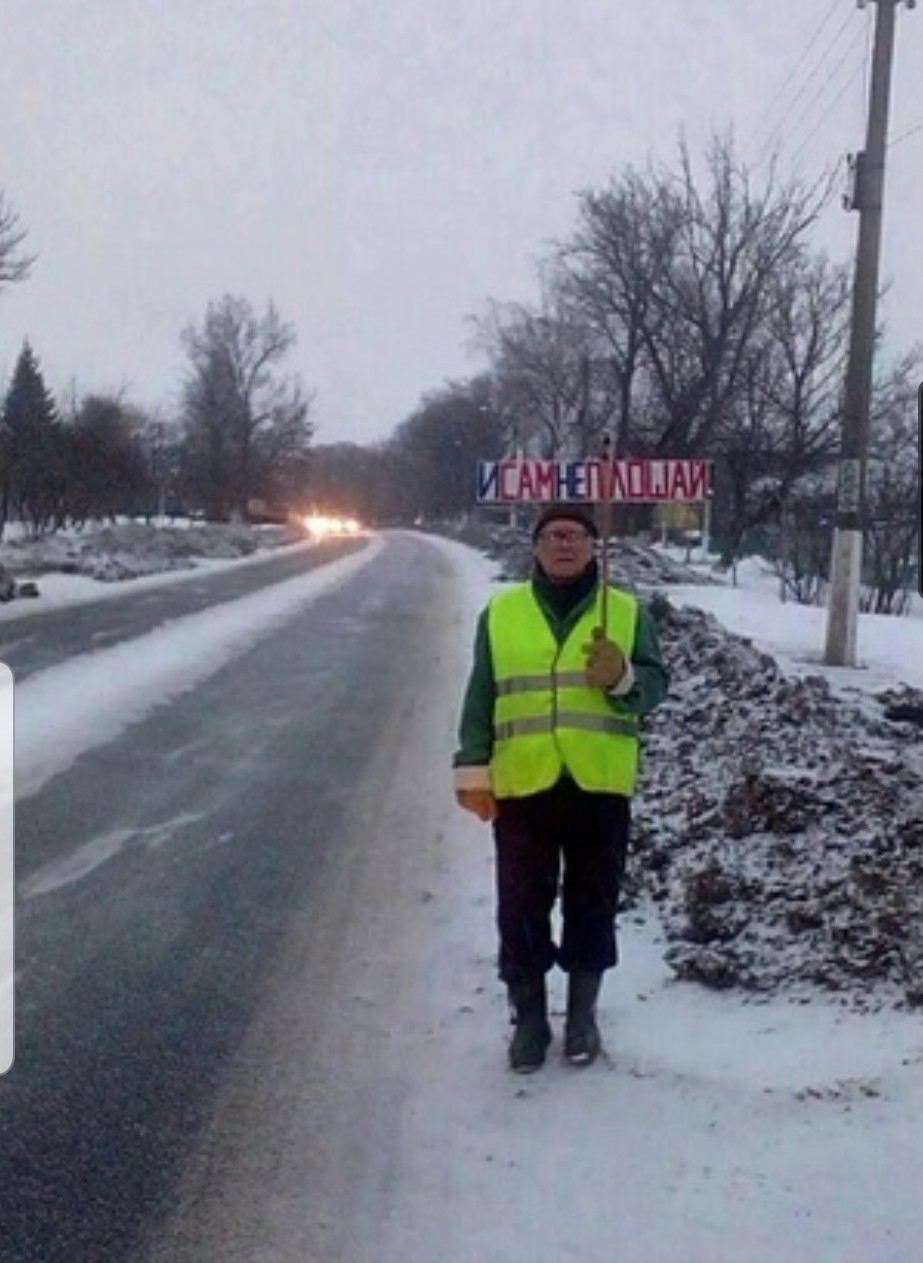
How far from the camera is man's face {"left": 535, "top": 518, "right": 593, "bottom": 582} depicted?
15.9 feet

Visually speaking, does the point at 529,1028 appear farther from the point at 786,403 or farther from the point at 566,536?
the point at 786,403

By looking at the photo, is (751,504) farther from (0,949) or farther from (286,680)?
(0,949)

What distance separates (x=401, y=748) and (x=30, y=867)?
432 centimetres

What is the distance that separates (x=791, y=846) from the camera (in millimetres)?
6547

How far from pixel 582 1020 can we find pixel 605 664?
47.3 inches

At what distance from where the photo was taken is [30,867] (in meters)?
7.57

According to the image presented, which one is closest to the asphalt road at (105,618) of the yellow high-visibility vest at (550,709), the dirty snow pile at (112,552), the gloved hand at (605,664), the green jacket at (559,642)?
the dirty snow pile at (112,552)

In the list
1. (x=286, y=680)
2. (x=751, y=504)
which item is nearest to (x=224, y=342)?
(x=751, y=504)

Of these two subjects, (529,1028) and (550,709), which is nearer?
(550,709)

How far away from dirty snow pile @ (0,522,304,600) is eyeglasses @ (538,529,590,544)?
2260 cm

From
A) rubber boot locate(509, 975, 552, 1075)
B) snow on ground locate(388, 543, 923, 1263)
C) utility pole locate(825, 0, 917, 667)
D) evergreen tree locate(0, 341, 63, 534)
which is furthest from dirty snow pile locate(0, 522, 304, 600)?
rubber boot locate(509, 975, 552, 1075)

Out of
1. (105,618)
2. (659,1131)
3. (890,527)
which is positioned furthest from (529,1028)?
(890,527)

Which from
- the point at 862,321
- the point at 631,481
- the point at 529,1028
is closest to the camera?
the point at 529,1028

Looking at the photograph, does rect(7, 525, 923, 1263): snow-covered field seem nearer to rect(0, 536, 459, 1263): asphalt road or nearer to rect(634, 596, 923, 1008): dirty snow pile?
rect(634, 596, 923, 1008): dirty snow pile
